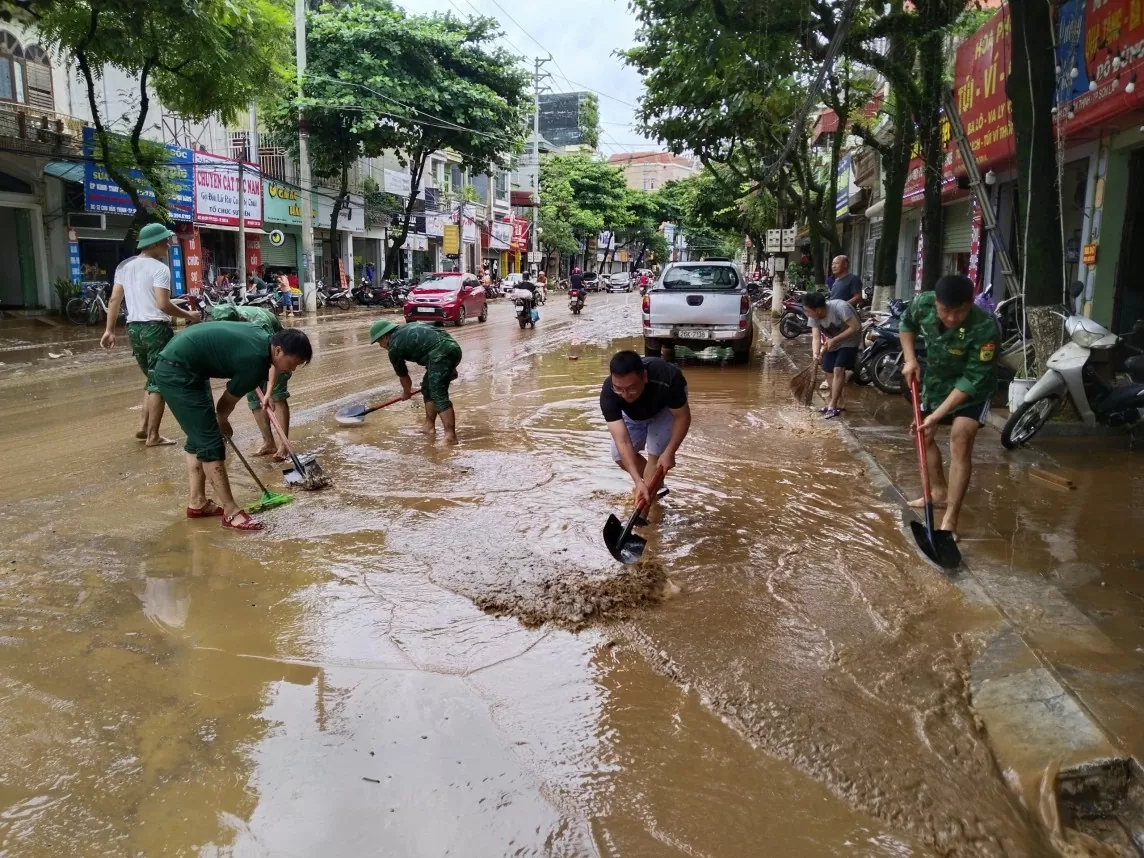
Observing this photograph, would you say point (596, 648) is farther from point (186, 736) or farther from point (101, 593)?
point (101, 593)

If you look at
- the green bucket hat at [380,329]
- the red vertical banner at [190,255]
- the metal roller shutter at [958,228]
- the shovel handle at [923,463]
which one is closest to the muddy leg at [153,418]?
the green bucket hat at [380,329]

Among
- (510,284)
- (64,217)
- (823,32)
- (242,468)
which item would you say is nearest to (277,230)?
(64,217)

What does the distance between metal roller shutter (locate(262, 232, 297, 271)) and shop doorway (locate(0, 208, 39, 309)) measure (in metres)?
9.35

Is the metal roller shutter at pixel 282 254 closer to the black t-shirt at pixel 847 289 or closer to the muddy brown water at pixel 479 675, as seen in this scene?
the black t-shirt at pixel 847 289

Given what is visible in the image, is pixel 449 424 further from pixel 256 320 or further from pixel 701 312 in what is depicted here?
pixel 701 312

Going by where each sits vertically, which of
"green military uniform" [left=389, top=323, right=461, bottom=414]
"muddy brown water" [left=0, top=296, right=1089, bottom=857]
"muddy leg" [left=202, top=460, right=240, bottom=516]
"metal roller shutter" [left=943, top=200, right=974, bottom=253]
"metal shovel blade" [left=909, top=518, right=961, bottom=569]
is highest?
"metal roller shutter" [left=943, top=200, right=974, bottom=253]

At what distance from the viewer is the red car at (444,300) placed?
68.2ft

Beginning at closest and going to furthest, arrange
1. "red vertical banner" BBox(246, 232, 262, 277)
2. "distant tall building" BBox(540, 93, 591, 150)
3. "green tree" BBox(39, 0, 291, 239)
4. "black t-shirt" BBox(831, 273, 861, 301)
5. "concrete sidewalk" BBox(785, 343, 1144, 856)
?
"concrete sidewalk" BBox(785, 343, 1144, 856) → "black t-shirt" BBox(831, 273, 861, 301) → "green tree" BBox(39, 0, 291, 239) → "red vertical banner" BBox(246, 232, 262, 277) → "distant tall building" BBox(540, 93, 591, 150)

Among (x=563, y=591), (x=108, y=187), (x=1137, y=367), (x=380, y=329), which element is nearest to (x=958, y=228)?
(x=1137, y=367)

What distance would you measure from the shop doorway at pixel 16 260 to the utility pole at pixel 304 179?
21.6ft

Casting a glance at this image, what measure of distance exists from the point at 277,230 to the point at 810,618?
88.8ft

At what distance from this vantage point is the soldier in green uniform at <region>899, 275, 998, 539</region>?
4926mm

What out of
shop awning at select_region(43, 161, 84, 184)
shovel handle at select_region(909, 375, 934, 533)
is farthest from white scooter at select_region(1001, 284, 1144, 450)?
shop awning at select_region(43, 161, 84, 184)

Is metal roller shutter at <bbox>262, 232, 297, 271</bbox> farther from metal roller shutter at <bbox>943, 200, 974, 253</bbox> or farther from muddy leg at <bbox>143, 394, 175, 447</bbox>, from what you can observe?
muddy leg at <bbox>143, 394, 175, 447</bbox>
